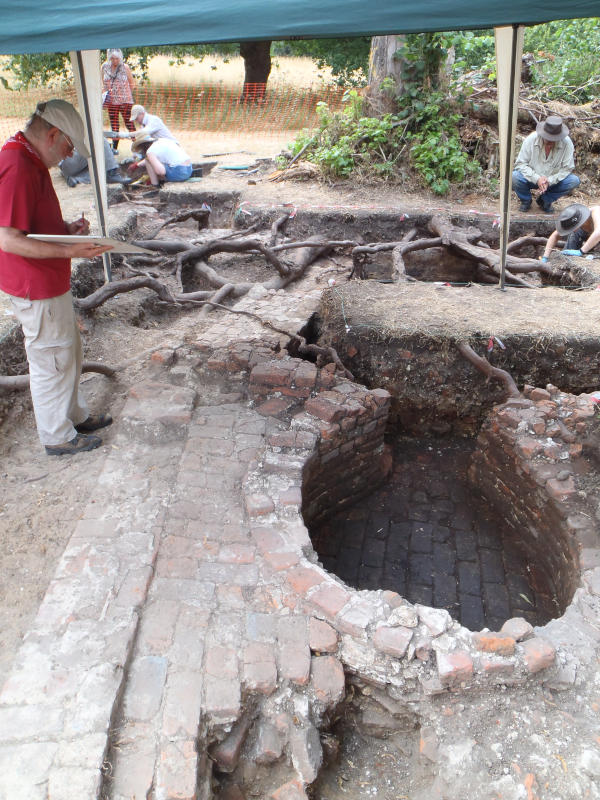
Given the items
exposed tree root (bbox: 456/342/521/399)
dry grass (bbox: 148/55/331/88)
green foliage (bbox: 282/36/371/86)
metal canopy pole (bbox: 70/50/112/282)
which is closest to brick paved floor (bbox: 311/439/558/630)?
exposed tree root (bbox: 456/342/521/399)

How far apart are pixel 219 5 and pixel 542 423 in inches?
124

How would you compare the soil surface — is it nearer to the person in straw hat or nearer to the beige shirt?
the beige shirt

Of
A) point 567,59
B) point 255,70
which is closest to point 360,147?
point 567,59

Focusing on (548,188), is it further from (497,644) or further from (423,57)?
(497,644)

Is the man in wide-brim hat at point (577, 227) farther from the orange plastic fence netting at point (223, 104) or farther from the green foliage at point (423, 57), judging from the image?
the orange plastic fence netting at point (223, 104)

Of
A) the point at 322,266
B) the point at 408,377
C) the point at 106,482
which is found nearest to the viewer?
the point at 106,482

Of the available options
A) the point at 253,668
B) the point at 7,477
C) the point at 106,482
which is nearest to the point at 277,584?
the point at 253,668

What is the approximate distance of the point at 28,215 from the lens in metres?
3.07

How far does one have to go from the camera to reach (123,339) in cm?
562

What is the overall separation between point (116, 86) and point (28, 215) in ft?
32.6

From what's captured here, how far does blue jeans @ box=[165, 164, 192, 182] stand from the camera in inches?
401

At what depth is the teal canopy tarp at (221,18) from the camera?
8.88 feet

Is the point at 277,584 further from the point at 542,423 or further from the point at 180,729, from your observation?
the point at 542,423

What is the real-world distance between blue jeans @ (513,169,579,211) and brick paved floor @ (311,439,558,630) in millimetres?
5585
